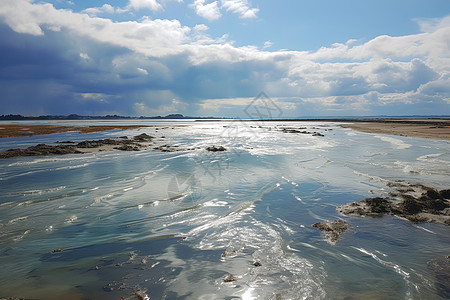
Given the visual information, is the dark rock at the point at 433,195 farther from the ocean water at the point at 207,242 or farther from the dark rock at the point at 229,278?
the dark rock at the point at 229,278

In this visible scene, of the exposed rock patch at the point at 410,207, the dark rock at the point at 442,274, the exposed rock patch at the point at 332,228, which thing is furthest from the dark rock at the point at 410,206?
the dark rock at the point at 442,274

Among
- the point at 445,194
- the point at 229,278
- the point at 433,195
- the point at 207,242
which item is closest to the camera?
the point at 229,278

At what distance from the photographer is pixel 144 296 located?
518cm

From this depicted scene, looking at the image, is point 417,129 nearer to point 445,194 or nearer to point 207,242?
point 445,194

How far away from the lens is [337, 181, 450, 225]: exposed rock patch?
9406 millimetres

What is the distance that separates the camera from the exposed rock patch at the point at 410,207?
9406 millimetres

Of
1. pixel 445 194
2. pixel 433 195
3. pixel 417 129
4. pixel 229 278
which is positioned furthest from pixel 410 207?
pixel 417 129

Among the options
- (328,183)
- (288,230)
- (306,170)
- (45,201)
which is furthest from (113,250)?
(306,170)

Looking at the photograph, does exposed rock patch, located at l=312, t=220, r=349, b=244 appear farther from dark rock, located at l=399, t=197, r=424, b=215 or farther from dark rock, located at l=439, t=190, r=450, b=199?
dark rock, located at l=439, t=190, r=450, b=199

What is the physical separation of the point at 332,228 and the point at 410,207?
4168 millimetres

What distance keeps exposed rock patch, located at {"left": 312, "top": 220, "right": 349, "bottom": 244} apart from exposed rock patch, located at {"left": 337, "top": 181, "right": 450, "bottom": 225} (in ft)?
4.37

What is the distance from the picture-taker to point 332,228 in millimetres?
8586

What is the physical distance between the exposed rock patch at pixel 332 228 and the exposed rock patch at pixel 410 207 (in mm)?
1332

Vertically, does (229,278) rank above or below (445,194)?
below
